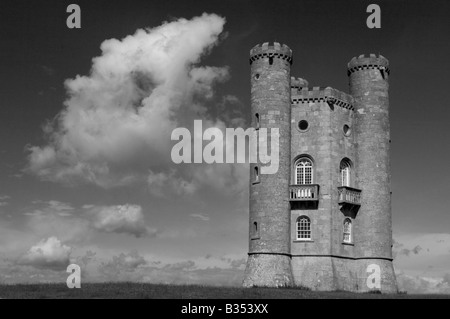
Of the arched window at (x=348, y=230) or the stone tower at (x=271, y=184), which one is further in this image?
the arched window at (x=348, y=230)

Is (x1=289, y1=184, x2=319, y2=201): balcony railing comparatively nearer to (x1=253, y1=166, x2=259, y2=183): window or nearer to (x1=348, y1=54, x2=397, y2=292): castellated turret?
(x1=253, y1=166, x2=259, y2=183): window

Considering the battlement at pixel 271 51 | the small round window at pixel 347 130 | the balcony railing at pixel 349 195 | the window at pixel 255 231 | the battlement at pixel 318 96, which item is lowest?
the window at pixel 255 231

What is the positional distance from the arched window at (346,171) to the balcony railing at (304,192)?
3.71 m

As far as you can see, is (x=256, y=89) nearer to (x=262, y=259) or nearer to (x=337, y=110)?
(x=337, y=110)

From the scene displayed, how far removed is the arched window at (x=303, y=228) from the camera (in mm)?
56116

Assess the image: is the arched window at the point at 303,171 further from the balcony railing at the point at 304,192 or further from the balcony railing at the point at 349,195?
the balcony railing at the point at 349,195

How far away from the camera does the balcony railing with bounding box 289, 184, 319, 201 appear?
5572cm

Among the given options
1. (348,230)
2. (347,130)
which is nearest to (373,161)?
(347,130)

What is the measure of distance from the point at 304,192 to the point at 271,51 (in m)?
12.1

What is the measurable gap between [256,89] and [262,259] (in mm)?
14137

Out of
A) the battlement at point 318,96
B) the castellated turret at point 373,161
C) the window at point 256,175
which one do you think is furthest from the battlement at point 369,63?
the window at point 256,175

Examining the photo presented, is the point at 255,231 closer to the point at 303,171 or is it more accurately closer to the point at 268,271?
the point at 268,271

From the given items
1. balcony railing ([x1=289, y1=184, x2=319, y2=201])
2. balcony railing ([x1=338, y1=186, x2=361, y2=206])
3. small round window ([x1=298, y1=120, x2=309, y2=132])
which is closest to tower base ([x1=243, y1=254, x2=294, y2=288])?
balcony railing ([x1=289, y1=184, x2=319, y2=201])
